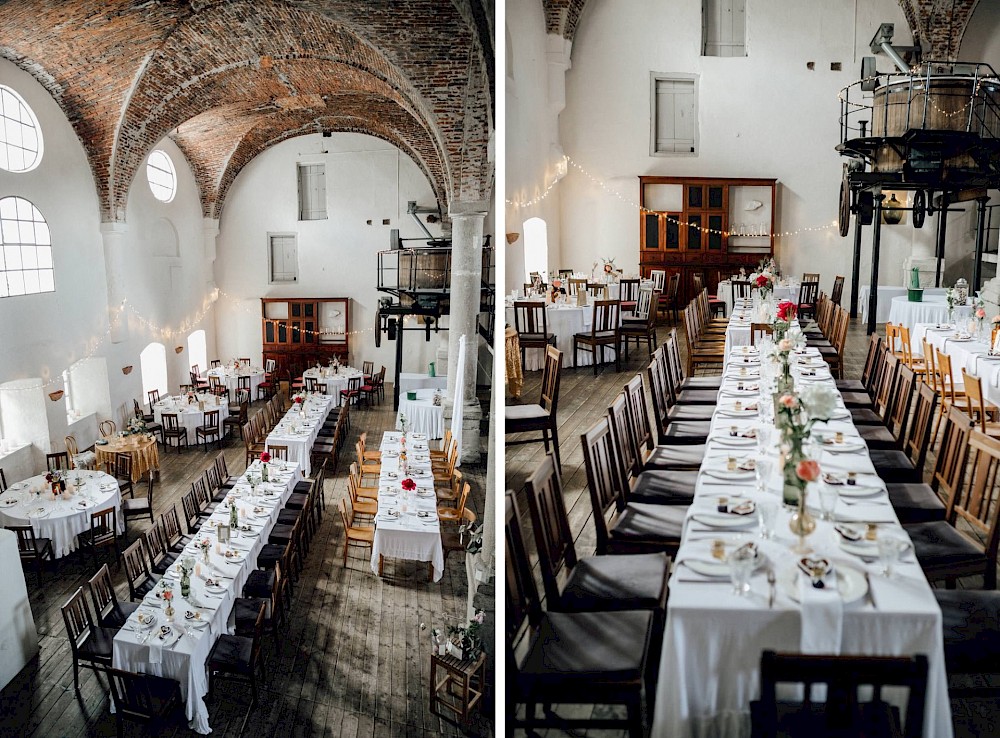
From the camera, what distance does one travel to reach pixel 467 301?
33.9 feet

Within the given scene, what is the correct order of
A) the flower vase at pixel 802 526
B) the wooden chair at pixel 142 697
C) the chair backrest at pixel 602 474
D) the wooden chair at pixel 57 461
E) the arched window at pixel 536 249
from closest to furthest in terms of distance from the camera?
the flower vase at pixel 802 526 → the chair backrest at pixel 602 474 → the wooden chair at pixel 142 697 → the wooden chair at pixel 57 461 → the arched window at pixel 536 249

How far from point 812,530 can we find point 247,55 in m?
10.2

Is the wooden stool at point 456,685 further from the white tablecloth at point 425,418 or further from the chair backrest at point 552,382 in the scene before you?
the white tablecloth at point 425,418

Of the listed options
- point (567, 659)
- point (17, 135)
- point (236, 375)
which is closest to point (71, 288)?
point (17, 135)

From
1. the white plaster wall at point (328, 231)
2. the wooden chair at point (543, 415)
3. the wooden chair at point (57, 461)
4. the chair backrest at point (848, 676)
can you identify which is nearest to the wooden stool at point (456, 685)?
the wooden chair at point (543, 415)

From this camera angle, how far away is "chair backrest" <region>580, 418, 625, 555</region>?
365 centimetres

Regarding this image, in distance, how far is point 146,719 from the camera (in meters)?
5.29

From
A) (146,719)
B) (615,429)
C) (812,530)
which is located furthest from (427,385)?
(812,530)

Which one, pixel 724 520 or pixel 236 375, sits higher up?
pixel 724 520

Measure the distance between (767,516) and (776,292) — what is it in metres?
10.6

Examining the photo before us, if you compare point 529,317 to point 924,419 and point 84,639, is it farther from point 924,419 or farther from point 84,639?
point 84,639

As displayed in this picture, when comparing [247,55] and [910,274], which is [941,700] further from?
[247,55]

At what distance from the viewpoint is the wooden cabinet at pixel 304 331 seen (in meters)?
11.1

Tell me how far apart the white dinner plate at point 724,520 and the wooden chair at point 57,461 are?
5864 mm
